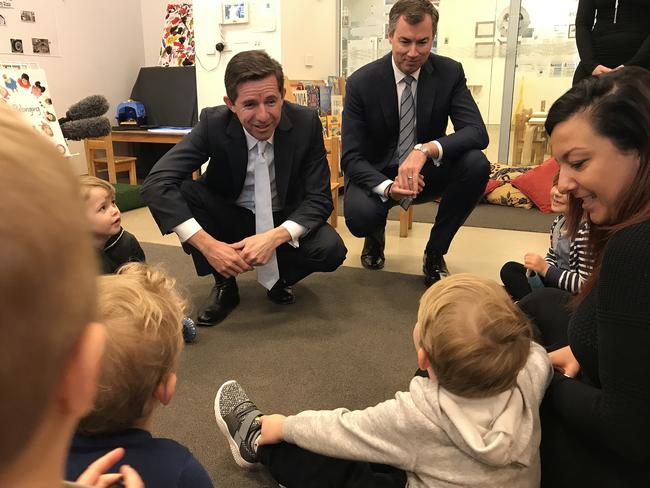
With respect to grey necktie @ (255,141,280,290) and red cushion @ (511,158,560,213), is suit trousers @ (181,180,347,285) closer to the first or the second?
grey necktie @ (255,141,280,290)

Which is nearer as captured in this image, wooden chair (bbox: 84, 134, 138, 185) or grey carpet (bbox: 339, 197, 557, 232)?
grey carpet (bbox: 339, 197, 557, 232)

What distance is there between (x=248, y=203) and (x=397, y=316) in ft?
2.46

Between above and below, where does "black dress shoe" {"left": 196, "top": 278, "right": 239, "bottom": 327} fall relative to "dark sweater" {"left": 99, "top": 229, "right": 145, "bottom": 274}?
below

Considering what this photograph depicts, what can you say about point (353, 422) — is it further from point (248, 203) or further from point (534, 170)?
point (534, 170)

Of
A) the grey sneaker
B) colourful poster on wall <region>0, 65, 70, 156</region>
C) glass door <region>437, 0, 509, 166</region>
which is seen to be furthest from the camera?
glass door <region>437, 0, 509, 166</region>

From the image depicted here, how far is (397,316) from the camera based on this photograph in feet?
7.01

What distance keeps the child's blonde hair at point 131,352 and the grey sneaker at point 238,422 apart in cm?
40

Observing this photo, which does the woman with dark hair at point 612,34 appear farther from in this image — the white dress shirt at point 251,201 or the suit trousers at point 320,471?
the suit trousers at point 320,471

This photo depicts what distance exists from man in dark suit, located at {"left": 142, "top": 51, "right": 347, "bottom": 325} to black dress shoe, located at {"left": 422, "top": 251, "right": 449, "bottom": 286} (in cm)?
52

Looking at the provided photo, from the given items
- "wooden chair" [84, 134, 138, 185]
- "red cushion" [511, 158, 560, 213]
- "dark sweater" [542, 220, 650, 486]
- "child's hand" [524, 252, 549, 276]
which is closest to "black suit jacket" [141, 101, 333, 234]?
"child's hand" [524, 252, 549, 276]

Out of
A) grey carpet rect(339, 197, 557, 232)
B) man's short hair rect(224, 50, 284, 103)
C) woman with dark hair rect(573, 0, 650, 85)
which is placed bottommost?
grey carpet rect(339, 197, 557, 232)

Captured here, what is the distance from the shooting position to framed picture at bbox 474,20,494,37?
16.4ft

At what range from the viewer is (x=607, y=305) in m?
0.83

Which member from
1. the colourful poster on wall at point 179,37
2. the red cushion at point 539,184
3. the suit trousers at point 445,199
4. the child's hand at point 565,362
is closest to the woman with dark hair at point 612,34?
the suit trousers at point 445,199
